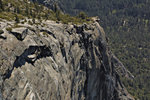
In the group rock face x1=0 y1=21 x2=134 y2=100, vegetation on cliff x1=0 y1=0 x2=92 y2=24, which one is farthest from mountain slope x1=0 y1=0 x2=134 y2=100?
vegetation on cliff x1=0 y1=0 x2=92 y2=24

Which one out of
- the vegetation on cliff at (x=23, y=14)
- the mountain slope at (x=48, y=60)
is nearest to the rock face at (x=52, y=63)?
the mountain slope at (x=48, y=60)

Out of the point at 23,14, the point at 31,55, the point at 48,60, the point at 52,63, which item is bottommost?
the point at 52,63

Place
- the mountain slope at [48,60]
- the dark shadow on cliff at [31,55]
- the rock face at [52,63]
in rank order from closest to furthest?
the rock face at [52,63], the mountain slope at [48,60], the dark shadow on cliff at [31,55]

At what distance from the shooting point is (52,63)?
42688 mm

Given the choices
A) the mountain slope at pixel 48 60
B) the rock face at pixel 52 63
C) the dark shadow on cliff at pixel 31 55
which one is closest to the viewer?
the rock face at pixel 52 63

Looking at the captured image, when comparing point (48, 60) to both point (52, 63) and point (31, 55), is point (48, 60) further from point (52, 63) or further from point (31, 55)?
point (31, 55)

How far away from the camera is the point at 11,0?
85688 mm

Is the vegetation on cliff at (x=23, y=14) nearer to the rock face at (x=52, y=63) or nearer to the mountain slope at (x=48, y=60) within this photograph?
the mountain slope at (x=48, y=60)

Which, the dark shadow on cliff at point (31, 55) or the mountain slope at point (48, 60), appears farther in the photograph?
the dark shadow on cliff at point (31, 55)

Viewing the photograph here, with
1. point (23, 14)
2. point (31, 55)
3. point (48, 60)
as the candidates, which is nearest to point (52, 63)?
point (48, 60)

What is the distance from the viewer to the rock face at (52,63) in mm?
30581

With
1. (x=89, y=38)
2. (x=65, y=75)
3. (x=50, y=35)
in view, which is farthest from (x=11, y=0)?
(x=65, y=75)

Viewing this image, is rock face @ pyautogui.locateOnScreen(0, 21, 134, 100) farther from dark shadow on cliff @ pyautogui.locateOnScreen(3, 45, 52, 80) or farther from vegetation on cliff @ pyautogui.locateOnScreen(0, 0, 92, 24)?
vegetation on cliff @ pyautogui.locateOnScreen(0, 0, 92, 24)

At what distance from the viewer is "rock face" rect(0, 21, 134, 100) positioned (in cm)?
3058
